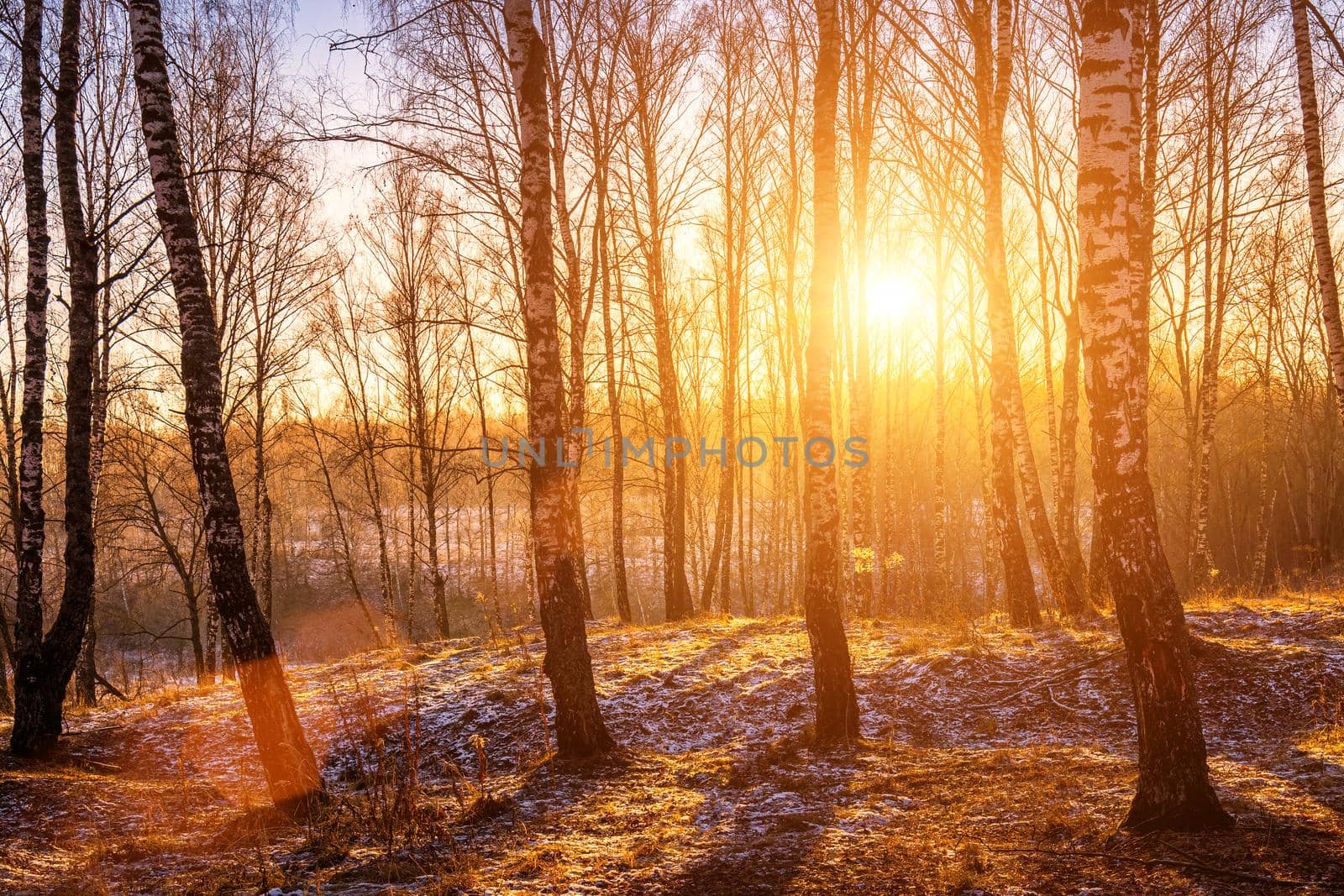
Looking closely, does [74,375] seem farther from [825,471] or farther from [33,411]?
[825,471]

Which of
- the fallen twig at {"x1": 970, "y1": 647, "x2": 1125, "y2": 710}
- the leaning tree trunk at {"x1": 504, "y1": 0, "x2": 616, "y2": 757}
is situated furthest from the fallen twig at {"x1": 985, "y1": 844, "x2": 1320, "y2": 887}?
the leaning tree trunk at {"x1": 504, "y1": 0, "x2": 616, "y2": 757}

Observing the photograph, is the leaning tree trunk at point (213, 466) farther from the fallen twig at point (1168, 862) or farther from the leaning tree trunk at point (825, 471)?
the fallen twig at point (1168, 862)

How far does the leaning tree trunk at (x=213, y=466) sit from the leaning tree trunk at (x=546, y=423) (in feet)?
6.48

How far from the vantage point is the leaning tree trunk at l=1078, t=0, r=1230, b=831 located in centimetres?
358

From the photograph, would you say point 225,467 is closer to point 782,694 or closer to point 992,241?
point 782,694

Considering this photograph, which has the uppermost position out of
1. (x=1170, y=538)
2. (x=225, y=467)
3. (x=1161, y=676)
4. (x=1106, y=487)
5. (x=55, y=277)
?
(x=55, y=277)

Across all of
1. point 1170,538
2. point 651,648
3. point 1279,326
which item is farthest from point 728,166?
point 1170,538

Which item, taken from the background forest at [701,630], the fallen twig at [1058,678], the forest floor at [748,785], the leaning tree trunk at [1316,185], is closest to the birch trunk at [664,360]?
the background forest at [701,630]

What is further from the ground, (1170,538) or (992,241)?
(992,241)

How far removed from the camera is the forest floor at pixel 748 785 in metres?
3.59

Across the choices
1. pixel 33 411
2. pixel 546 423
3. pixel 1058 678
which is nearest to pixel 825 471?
pixel 546 423

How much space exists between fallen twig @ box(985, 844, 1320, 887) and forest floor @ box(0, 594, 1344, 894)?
1cm

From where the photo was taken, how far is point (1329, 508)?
25391 mm

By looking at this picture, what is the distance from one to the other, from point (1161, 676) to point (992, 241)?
701 cm
